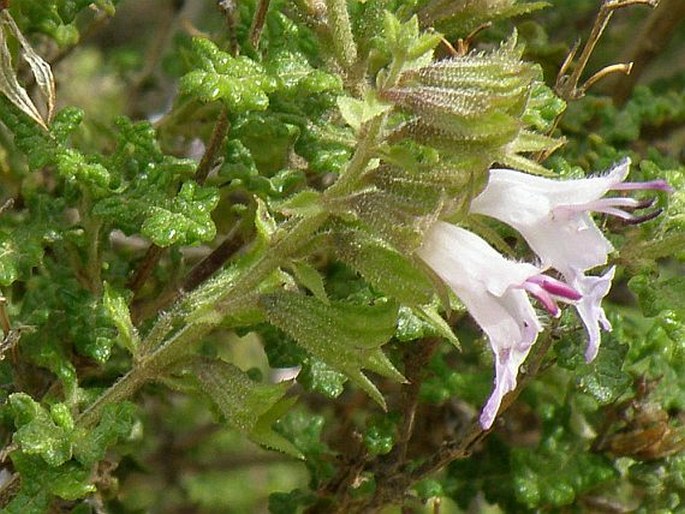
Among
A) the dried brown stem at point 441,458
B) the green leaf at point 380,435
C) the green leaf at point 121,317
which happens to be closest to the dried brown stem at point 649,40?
the dried brown stem at point 441,458

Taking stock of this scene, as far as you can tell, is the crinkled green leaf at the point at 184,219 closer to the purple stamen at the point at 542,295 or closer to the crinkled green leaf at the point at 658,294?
the purple stamen at the point at 542,295

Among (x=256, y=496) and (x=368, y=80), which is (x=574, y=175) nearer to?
(x=368, y=80)

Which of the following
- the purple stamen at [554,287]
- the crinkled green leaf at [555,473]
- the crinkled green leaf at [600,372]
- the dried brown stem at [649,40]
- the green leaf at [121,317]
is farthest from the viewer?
the dried brown stem at [649,40]

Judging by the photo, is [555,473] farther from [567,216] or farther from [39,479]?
[39,479]

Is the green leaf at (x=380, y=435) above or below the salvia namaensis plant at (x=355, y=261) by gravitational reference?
below

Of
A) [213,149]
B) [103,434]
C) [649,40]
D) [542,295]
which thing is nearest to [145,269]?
[213,149]

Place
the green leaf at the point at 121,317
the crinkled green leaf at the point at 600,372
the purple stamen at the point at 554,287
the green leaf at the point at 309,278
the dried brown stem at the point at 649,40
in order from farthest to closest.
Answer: the dried brown stem at the point at 649,40 → the crinkled green leaf at the point at 600,372 → the green leaf at the point at 121,317 → the green leaf at the point at 309,278 → the purple stamen at the point at 554,287
